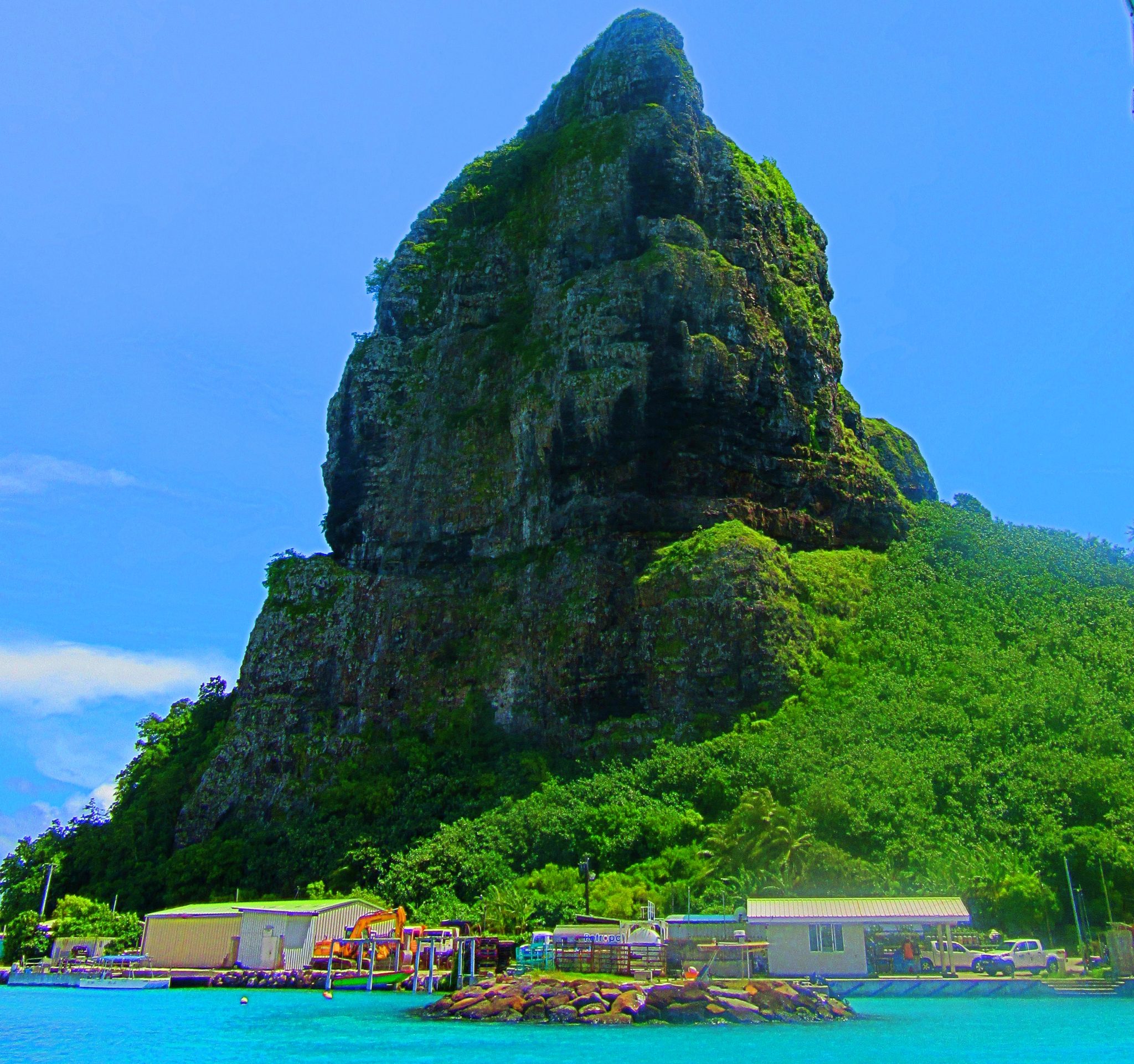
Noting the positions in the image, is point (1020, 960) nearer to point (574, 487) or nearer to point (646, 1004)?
point (646, 1004)

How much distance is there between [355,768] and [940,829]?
33470 millimetres

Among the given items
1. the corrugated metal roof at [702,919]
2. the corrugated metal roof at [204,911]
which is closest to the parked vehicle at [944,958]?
the corrugated metal roof at [702,919]

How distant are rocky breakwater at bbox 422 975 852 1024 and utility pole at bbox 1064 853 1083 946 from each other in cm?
1186

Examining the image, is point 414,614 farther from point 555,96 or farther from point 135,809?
point 555,96

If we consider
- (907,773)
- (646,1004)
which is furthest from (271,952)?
(907,773)

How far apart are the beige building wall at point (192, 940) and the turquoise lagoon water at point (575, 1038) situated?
11662mm

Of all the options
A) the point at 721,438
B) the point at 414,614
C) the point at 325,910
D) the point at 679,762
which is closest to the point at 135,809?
the point at 414,614

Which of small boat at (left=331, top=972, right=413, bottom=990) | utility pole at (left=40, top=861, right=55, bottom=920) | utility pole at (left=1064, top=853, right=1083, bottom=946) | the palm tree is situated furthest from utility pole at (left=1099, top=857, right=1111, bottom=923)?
utility pole at (left=40, top=861, right=55, bottom=920)

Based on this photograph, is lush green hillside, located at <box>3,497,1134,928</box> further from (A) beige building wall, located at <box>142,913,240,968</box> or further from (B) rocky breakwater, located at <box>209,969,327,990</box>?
(A) beige building wall, located at <box>142,913,240,968</box>

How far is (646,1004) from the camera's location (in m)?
32.1

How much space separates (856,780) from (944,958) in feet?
33.8

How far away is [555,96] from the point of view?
8481cm

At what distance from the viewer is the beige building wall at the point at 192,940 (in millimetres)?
49000

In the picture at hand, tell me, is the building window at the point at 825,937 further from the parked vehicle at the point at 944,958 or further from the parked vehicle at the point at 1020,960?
the parked vehicle at the point at 1020,960
